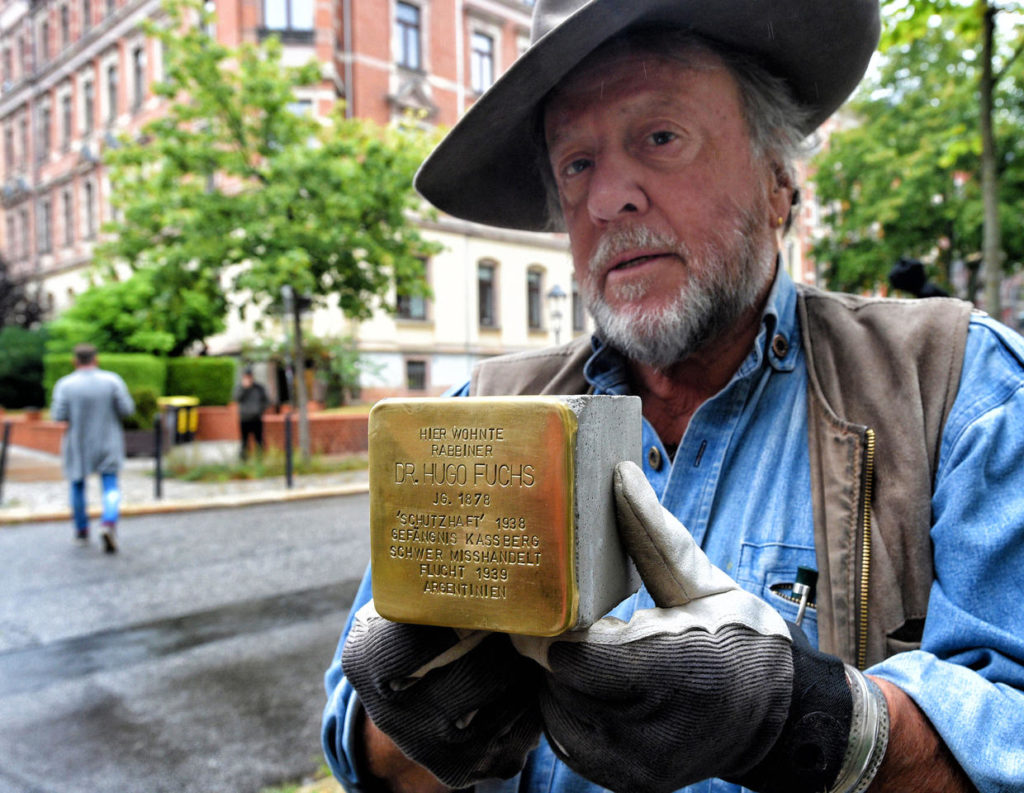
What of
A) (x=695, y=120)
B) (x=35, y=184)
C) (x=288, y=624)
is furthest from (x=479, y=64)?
(x=695, y=120)

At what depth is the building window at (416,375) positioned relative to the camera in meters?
22.8

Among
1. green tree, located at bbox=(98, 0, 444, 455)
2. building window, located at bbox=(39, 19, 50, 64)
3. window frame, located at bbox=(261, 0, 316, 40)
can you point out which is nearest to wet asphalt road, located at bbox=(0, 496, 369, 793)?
green tree, located at bbox=(98, 0, 444, 455)

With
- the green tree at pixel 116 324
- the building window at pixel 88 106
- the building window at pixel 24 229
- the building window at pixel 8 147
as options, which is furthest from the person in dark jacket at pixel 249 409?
the building window at pixel 8 147

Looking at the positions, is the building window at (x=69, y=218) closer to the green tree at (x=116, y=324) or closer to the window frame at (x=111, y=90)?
the window frame at (x=111, y=90)

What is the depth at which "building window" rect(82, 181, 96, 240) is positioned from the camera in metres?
29.4

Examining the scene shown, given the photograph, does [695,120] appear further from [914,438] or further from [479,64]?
[479,64]

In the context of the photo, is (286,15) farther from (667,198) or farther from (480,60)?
(667,198)

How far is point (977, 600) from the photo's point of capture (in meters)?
1.09

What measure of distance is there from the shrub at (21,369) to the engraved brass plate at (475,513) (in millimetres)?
23695

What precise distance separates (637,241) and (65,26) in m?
36.7

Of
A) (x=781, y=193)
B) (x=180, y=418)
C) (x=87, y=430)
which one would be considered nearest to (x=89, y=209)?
(x=180, y=418)

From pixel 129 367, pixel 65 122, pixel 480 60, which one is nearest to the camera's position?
pixel 129 367

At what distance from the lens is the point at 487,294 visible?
83.7 feet

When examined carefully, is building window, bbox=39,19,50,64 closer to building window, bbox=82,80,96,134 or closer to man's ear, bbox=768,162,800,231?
building window, bbox=82,80,96,134
